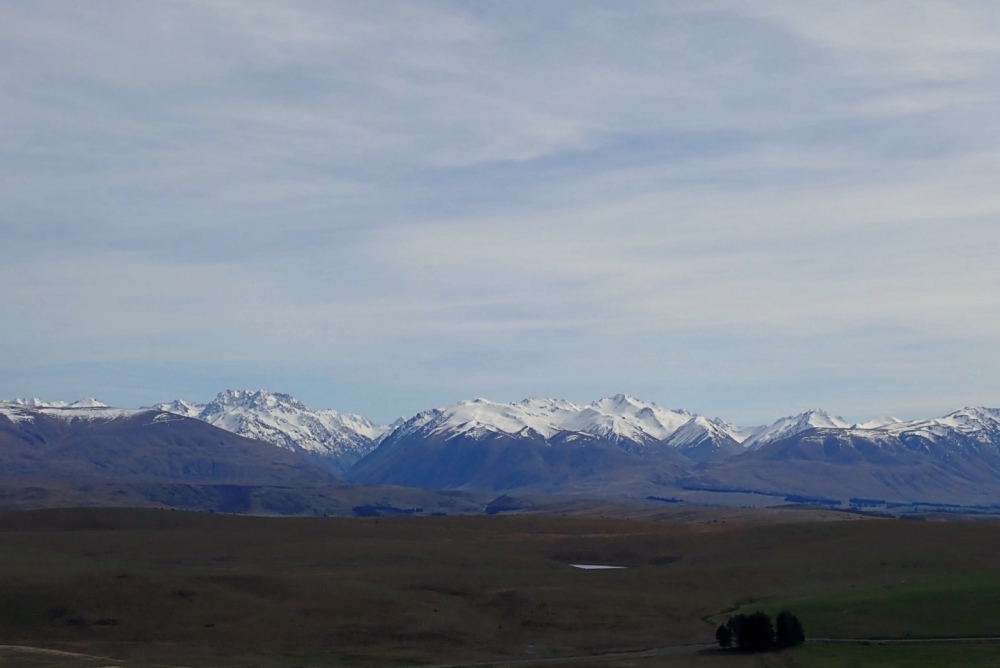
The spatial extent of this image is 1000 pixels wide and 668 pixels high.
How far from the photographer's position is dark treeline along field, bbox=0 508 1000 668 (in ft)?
287

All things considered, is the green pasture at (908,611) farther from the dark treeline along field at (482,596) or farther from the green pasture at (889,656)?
the green pasture at (889,656)

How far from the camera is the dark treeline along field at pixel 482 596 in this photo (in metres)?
87.4

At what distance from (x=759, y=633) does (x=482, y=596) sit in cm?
3323

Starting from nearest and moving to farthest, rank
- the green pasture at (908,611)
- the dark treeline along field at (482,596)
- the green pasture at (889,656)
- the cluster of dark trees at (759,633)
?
the green pasture at (889,656)
the cluster of dark trees at (759,633)
the dark treeline along field at (482,596)
the green pasture at (908,611)

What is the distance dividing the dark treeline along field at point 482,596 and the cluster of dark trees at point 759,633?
140cm

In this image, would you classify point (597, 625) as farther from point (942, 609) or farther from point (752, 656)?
point (942, 609)

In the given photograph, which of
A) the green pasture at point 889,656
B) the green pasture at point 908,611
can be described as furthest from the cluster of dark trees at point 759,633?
the green pasture at point 908,611

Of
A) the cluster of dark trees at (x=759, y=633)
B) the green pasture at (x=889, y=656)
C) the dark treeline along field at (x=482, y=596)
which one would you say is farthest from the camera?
the dark treeline along field at (x=482, y=596)

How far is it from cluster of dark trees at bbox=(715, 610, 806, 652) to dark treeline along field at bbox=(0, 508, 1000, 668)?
140cm

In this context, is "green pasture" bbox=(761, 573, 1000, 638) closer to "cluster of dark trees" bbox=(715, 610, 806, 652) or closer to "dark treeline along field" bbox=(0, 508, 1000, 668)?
"dark treeline along field" bbox=(0, 508, 1000, 668)

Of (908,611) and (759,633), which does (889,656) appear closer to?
(759,633)

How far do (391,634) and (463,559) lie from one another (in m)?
48.3

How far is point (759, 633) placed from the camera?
8338cm

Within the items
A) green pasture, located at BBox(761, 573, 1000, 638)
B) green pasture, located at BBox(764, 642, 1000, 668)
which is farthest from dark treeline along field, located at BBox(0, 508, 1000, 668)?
green pasture, located at BBox(764, 642, 1000, 668)
